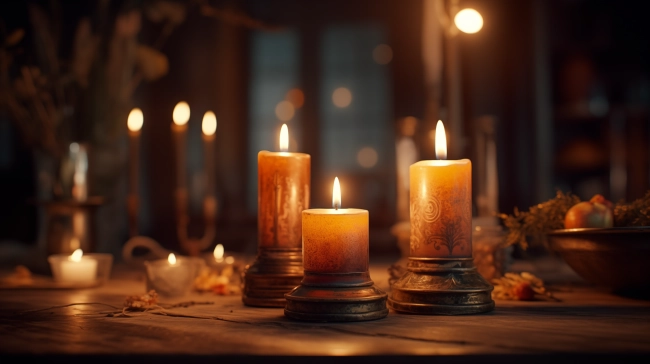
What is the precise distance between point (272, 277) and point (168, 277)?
0.30 m

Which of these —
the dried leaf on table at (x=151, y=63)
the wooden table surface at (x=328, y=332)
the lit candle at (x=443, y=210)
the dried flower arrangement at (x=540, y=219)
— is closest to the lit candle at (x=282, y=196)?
the wooden table surface at (x=328, y=332)

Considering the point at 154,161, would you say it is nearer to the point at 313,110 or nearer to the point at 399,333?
the point at 313,110

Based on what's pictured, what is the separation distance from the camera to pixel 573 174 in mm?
5035

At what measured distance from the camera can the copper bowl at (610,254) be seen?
147cm

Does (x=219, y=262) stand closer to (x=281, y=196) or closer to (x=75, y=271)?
(x=75, y=271)

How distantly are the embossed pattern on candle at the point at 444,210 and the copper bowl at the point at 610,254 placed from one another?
0.28 m

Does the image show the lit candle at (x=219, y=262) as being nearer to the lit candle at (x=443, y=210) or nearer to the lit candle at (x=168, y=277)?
the lit candle at (x=168, y=277)

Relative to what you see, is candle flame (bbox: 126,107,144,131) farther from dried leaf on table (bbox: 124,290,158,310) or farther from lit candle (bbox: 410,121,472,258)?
lit candle (bbox: 410,121,472,258)

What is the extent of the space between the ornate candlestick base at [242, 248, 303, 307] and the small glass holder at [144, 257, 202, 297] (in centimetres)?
22

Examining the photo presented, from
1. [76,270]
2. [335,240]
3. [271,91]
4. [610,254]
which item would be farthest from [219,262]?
[271,91]

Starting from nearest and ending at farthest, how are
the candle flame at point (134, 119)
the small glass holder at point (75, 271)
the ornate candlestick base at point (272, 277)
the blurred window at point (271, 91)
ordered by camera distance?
the ornate candlestick base at point (272, 277), the small glass holder at point (75, 271), the candle flame at point (134, 119), the blurred window at point (271, 91)

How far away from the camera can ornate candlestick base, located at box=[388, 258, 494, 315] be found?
1.40 m

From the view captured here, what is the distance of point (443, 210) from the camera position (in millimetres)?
1433

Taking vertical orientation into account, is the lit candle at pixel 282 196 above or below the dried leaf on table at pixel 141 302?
above
